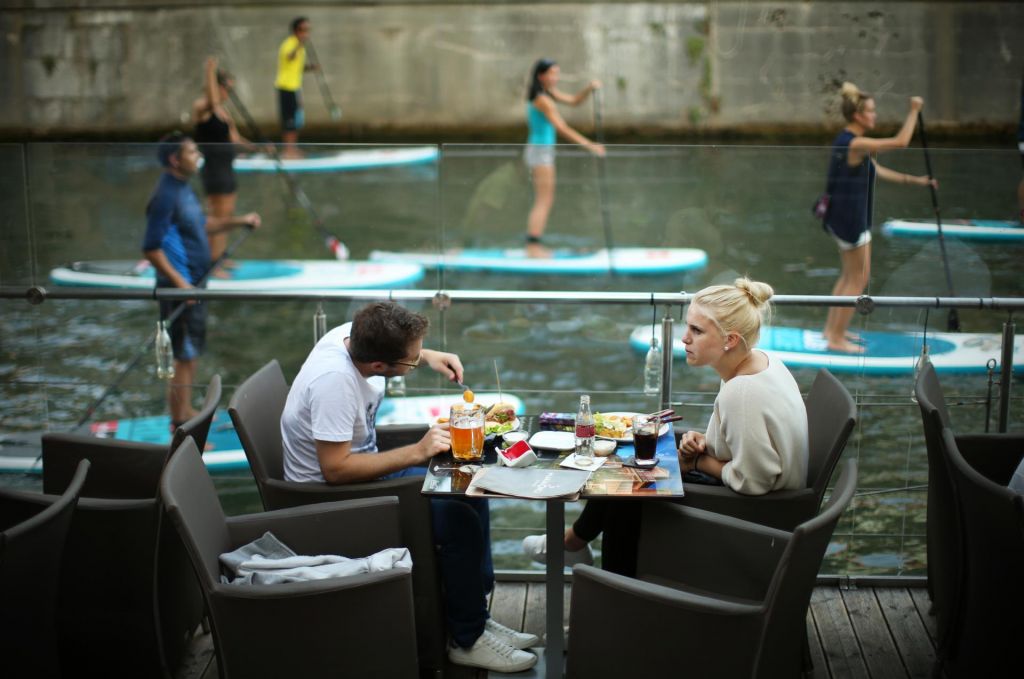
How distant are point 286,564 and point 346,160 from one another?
13.6 ft

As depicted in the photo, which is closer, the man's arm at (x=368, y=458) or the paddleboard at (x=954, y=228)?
the man's arm at (x=368, y=458)

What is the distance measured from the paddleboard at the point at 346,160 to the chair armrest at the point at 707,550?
368cm

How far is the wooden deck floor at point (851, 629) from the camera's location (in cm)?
309

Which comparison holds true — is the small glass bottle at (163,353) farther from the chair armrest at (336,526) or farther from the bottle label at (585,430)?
the bottle label at (585,430)

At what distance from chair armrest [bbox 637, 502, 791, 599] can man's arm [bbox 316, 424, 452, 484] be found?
66 cm

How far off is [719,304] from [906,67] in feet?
44.9

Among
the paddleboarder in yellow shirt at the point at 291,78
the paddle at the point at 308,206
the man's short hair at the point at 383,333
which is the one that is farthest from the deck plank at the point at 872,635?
the paddleboarder in yellow shirt at the point at 291,78

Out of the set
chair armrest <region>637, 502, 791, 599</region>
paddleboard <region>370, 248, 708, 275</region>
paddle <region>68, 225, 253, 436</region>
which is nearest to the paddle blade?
paddleboard <region>370, 248, 708, 275</region>

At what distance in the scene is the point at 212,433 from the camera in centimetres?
540

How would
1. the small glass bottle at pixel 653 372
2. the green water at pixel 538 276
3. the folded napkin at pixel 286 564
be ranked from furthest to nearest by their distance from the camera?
the green water at pixel 538 276 → the small glass bottle at pixel 653 372 → the folded napkin at pixel 286 564

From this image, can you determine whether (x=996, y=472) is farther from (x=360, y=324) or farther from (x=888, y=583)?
(x=360, y=324)

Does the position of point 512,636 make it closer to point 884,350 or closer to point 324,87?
point 884,350

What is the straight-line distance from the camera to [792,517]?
285 centimetres

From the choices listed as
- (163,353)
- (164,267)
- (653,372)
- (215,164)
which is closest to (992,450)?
(653,372)
